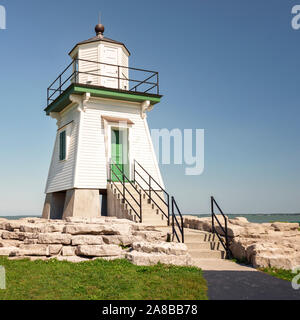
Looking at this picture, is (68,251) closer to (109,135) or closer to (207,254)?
(207,254)

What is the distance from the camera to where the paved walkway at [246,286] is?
606 cm

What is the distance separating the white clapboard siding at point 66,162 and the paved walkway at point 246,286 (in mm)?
9612

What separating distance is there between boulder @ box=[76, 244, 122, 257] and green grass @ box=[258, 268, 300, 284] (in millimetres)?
3729

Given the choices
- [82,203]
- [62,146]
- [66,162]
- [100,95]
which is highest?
[100,95]

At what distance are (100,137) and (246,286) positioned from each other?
1125 centimetres

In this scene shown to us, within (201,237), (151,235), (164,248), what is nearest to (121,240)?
(151,235)

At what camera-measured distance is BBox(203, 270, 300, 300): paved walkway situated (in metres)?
6.06

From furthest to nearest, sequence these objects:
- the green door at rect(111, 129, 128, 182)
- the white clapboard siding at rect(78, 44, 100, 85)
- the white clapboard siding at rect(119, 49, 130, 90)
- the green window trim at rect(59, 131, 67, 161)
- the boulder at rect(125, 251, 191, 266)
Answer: the white clapboard siding at rect(119, 49, 130, 90) < the green window trim at rect(59, 131, 67, 161) < the white clapboard siding at rect(78, 44, 100, 85) < the green door at rect(111, 129, 128, 182) < the boulder at rect(125, 251, 191, 266)

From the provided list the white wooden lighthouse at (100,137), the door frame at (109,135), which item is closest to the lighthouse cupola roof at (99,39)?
the white wooden lighthouse at (100,137)

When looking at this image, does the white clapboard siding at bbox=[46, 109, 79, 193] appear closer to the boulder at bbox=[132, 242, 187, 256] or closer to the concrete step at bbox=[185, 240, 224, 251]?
the concrete step at bbox=[185, 240, 224, 251]

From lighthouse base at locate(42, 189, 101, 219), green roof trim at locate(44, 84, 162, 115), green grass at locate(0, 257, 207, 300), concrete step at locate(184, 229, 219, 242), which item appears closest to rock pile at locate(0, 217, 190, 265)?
green grass at locate(0, 257, 207, 300)

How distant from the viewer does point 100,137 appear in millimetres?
16516
